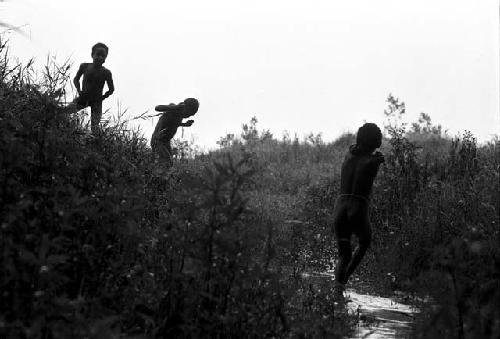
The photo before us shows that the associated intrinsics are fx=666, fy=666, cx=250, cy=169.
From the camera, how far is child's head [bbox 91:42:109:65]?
12.2 meters

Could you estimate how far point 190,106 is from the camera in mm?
13008

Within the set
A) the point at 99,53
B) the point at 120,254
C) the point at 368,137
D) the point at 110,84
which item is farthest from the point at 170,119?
the point at 120,254

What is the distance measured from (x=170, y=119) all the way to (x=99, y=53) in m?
1.79

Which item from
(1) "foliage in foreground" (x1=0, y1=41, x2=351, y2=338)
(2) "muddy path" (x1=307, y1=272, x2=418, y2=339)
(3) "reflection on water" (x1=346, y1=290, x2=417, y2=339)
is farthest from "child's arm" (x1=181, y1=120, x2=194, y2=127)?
(1) "foliage in foreground" (x1=0, y1=41, x2=351, y2=338)

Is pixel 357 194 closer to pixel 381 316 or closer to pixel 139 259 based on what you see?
pixel 381 316

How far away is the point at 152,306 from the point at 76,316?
1166 mm

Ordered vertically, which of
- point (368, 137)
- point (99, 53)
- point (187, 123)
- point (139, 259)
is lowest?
point (139, 259)

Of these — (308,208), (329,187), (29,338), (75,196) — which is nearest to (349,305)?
(75,196)

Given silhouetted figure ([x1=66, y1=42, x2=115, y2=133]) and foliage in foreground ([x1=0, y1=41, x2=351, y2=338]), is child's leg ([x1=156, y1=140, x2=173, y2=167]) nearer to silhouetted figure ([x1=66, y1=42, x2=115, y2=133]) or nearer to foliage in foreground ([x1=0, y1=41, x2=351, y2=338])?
silhouetted figure ([x1=66, y1=42, x2=115, y2=133])

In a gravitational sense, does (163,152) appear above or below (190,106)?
below

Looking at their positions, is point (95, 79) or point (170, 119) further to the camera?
point (170, 119)

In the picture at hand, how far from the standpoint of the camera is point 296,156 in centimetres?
2389

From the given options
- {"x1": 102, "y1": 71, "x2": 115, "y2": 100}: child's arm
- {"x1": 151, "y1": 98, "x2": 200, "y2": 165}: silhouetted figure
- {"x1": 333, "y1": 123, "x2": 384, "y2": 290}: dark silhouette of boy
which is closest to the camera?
{"x1": 333, "y1": 123, "x2": 384, "y2": 290}: dark silhouette of boy

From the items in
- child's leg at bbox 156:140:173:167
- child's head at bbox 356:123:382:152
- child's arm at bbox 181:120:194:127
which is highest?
child's arm at bbox 181:120:194:127
